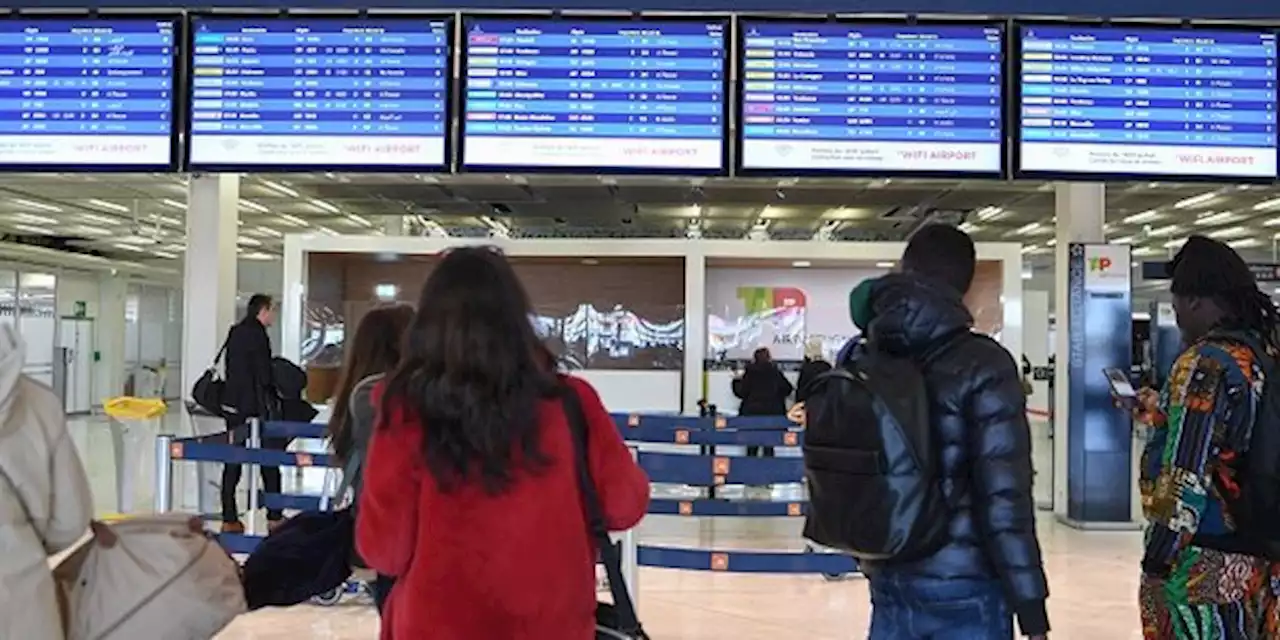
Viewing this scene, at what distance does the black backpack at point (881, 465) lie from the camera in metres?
1.99

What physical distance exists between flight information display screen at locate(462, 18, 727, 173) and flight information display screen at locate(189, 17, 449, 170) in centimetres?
19

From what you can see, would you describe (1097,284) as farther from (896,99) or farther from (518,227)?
(518,227)

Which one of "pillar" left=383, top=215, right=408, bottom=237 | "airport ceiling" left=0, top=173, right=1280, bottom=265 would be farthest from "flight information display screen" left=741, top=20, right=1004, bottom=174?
"pillar" left=383, top=215, right=408, bottom=237

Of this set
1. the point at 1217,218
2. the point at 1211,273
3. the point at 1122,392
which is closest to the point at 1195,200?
the point at 1217,218

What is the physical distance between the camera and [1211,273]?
2.55 metres

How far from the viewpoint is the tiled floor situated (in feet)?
17.0

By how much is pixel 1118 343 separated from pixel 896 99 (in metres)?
4.68

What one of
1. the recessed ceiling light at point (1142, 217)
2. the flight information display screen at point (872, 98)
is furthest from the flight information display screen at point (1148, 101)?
the recessed ceiling light at point (1142, 217)

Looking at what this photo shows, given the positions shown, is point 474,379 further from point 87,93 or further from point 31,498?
point 87,93

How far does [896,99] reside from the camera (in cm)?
470

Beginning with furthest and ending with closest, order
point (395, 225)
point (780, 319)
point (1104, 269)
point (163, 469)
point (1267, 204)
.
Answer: point (395, 225)
point (1267, 204)
point (780, 319)
point (1104, 269)
point (163, 469)

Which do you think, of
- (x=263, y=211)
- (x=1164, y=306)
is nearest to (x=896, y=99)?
(x=1164, y=306)

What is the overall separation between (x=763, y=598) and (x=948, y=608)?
161 inches

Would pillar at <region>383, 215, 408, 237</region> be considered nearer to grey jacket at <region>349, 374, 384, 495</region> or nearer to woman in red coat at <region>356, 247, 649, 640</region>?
grey jacket at <region>349, 374, 384, 495</region>
